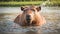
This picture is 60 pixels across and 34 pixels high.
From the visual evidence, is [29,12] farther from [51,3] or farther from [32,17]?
[51,3]

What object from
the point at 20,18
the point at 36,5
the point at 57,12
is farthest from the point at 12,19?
the point at 57,12

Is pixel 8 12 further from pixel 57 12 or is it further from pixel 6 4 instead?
pixel 57 12

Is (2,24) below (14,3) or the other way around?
below

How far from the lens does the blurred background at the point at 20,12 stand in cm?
167

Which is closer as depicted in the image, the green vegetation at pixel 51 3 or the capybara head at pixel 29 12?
the capybara head at pixel 29 12

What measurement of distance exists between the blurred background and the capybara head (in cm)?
3

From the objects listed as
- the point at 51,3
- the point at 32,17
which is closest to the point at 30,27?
the point at 32,17

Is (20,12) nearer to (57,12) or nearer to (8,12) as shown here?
(8,12)

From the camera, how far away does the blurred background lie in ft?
5.49

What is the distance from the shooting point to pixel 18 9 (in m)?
1.74

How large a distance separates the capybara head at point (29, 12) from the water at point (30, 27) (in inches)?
1.4

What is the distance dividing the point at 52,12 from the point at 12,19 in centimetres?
26

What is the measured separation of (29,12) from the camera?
5.43ft

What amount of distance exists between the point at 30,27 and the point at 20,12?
124 millimetres
